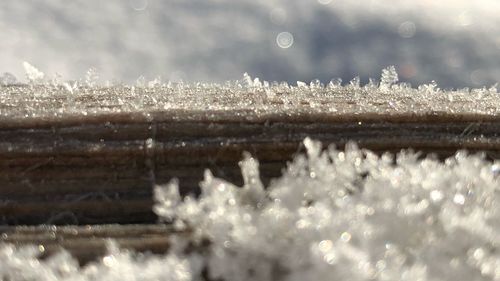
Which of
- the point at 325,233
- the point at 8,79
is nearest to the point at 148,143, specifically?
the point at 325,233

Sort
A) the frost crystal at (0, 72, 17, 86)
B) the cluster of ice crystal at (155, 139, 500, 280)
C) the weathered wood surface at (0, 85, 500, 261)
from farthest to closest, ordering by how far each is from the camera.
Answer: the frost crystal at (0, 72, 17, 86)
the weathered wood surface at (0, 85, 500, 261)
the cluster of ice crystal at (155, 139, 500, 280)

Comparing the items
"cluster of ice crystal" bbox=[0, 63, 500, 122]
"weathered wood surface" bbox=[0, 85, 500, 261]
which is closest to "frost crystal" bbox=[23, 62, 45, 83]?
"cluster of ice crystal" bbox=[0, 63, 500, 122]

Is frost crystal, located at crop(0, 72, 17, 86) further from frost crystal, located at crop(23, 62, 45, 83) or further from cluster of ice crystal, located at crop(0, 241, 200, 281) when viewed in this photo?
cluster of ice crystal, located at crop(0, 241, 200, 281)

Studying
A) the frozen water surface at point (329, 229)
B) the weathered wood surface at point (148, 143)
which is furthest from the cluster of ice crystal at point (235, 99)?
the frozen water surface at point (329, 229)

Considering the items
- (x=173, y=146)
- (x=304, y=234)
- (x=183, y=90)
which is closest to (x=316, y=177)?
(x=304, y=234)

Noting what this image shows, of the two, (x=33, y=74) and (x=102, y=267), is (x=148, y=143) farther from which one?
(x=33, y=74)

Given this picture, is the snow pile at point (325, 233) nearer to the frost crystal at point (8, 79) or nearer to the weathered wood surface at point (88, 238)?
the weathered wood surface at point (88, 238)
